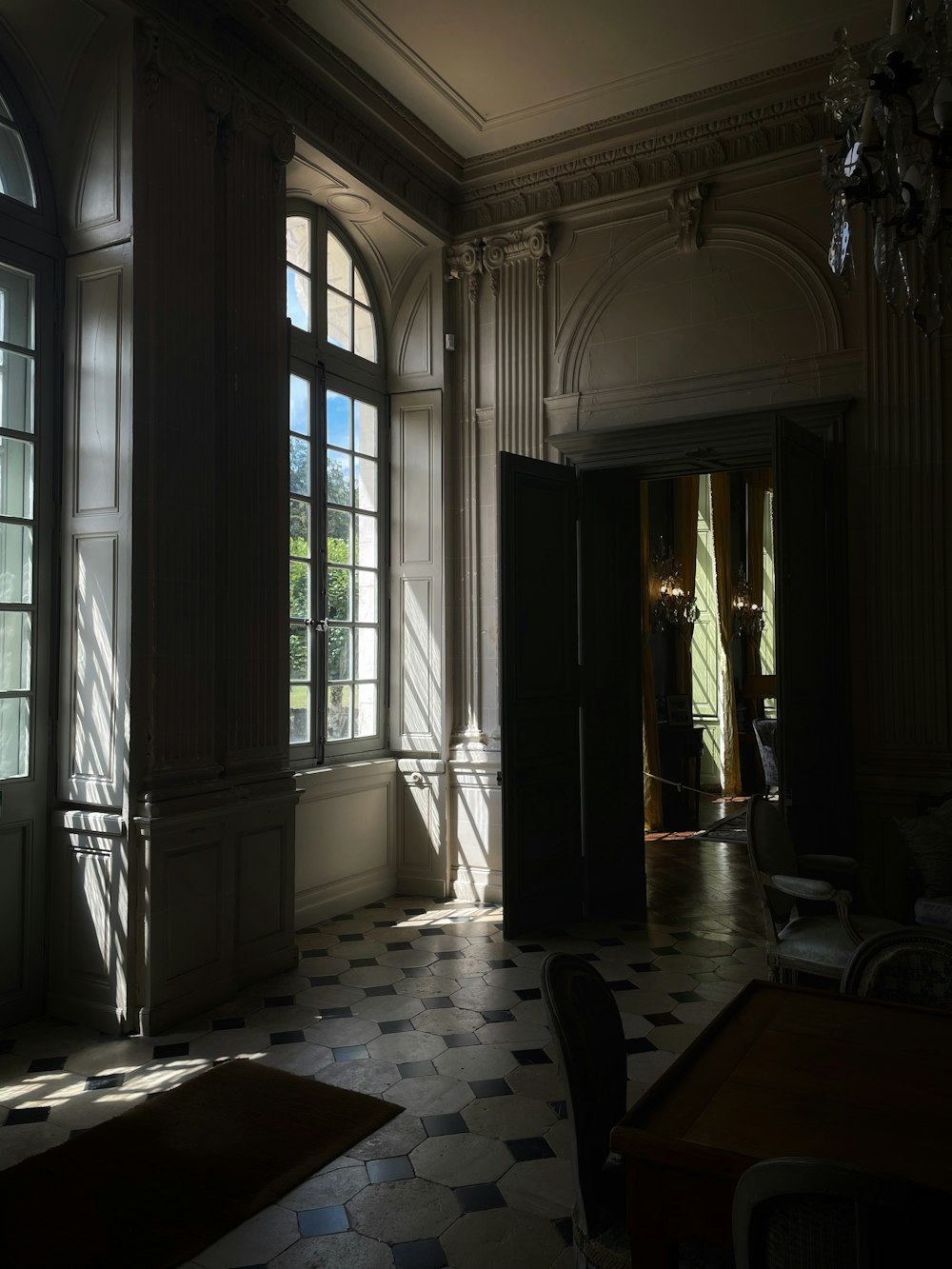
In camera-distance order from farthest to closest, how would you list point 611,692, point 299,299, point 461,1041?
point 611,692
point 299,299
point 461,1041

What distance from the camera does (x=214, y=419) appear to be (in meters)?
4.55

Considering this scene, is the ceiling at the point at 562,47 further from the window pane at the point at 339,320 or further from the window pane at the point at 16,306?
the window pane at the point at 16,306

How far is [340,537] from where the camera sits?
626 cm

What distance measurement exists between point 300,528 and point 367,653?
105 cm

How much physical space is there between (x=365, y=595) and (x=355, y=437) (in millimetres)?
1068

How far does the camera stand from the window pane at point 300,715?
5.81m

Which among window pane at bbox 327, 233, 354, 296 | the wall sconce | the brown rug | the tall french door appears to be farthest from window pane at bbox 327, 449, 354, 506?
the wall sconce

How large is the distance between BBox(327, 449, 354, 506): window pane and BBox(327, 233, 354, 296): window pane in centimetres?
113

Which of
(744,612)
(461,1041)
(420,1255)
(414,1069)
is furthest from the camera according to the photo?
(744,612)

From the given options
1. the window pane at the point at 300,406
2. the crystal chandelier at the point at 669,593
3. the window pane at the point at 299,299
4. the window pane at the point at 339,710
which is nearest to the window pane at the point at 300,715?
the window pane at the point at 339,710

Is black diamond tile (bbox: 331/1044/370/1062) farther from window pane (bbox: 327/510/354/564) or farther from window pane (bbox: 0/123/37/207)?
window pane (bbox: 0/123/37/207)

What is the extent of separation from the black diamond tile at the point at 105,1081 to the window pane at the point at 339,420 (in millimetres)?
3873

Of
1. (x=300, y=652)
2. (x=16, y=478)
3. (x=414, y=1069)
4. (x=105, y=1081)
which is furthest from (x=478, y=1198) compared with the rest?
(x=300, y=652)

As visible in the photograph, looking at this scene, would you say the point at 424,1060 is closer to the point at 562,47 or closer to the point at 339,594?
the point at 339,594
